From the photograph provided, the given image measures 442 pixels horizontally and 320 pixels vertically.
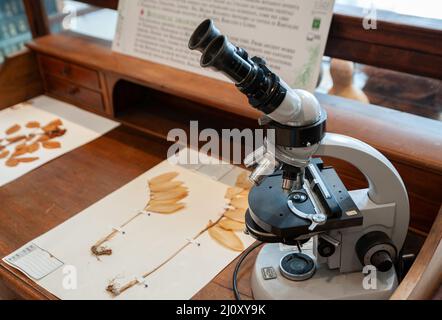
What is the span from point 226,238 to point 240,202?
0.47 feet

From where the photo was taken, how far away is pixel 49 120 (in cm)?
159

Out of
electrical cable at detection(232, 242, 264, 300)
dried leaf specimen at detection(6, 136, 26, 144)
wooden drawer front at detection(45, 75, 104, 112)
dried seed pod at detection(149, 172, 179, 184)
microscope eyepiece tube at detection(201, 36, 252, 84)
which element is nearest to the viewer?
microscope eyepiece tube at detection(201, 36, 252, 84)

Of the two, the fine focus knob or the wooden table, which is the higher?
the fine focus knob

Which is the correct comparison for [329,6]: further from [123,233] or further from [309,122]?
[123,233]

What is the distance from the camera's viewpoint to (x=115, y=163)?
1.35 metres

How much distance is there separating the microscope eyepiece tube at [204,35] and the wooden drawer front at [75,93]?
95 cm

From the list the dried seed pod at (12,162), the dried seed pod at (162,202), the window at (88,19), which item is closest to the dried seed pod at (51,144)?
the dried seed pod at (12,162)

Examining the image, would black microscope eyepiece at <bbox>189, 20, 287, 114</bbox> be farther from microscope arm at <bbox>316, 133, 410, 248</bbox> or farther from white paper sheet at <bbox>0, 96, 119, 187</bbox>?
white paper sheet at <bbox>0, 96, 119, 187</bbox>

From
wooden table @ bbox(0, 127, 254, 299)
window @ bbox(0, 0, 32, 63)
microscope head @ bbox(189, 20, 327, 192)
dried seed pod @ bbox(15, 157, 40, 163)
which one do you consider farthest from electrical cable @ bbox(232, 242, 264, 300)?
window @ bbox(0, 0, 32, 63)

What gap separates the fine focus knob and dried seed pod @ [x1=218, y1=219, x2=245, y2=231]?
0.32m

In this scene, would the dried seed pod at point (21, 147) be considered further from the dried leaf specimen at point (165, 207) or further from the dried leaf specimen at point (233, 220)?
the dried leaf specimen at point (233, 220)

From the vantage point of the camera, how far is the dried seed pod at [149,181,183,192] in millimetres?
1218

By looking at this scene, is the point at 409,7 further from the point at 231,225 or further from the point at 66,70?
the point at 66,70

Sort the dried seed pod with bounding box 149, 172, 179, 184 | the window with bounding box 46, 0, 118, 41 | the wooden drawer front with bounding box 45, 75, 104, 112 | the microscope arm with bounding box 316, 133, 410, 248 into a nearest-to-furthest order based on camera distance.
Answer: the microscope arm with bounding box 316, 133, 410, 248 < the dried seed pod with bounding box 149, 172, 179, 184 < the wooden drawer front with bounding box 45, 75, 104, 112 < the window with bounding box 46, 0, 118, 41
